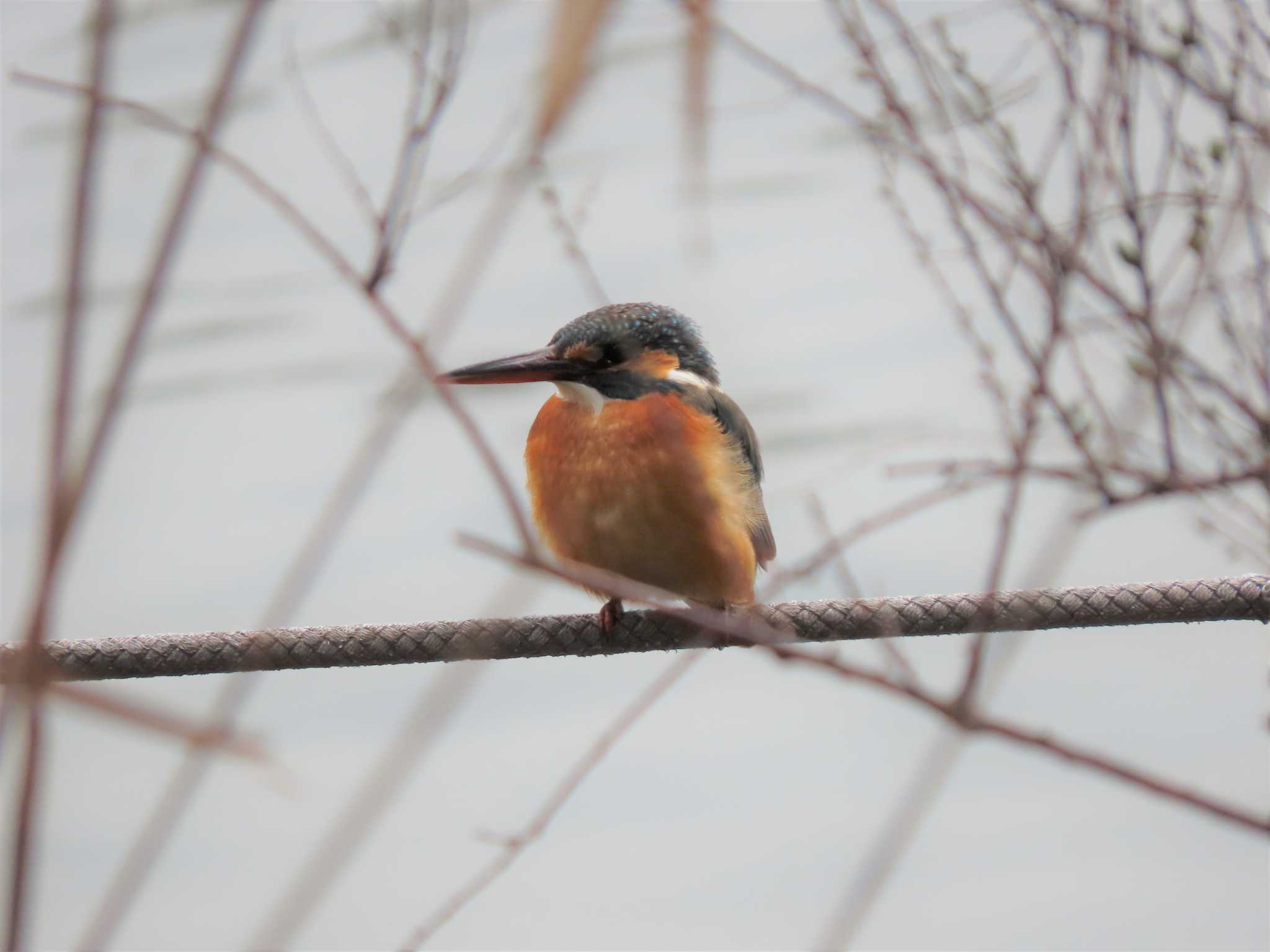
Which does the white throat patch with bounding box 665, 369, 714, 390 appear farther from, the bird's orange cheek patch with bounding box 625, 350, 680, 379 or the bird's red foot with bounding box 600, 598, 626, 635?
the bird's red foot with bounding box 600, 598, 626, 635

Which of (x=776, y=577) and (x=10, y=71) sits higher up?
(x=776, y=577)

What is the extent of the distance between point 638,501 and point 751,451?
349mm

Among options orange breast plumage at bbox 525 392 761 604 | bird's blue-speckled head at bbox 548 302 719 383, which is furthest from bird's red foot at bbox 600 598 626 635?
bird's blue-speckled head at bbox 548 302 719 383

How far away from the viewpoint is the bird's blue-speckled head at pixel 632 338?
160cm

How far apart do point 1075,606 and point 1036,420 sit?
1.97 feet

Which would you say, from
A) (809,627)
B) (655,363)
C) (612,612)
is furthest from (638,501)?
(809,627)

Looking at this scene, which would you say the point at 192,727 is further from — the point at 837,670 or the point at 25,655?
the point at 837,670

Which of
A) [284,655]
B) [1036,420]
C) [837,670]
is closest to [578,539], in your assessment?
[284,655]

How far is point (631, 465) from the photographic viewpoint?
1.44 meters

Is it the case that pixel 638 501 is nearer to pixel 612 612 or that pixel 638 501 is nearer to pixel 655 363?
pixel 612 612

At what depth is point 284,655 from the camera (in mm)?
999

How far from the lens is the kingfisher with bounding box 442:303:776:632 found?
4.65 ft

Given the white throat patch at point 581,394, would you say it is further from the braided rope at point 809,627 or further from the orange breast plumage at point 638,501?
the braided rope at point 809,627

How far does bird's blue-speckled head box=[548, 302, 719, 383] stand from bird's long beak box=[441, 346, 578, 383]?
0.06 feet
